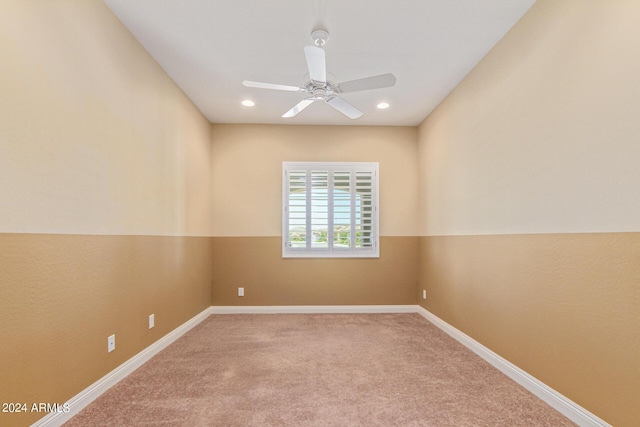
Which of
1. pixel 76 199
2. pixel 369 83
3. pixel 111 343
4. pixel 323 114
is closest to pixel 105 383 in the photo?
pixel 111 343

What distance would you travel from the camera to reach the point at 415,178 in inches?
186

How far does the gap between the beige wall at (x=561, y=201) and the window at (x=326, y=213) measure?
1.63 meters

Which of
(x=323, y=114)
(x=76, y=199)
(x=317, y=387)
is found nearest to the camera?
(x=76, y=199)

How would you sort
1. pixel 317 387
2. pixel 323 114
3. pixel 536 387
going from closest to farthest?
pixel 536 387
pixel 317 387
pixel 323 114

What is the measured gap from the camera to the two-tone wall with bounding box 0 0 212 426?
156 cm

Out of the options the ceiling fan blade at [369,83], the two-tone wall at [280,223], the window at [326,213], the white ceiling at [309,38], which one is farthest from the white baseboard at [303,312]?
the white ceiling at [309,38]

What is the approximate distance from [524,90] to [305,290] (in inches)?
135

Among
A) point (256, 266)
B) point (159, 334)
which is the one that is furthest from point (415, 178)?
point (159, 334)

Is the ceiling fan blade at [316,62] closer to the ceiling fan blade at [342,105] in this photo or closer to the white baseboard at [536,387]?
the ceiling fan blade at [342,105]

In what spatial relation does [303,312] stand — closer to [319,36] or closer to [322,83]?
[322,83]

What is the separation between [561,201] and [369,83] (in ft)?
5.04

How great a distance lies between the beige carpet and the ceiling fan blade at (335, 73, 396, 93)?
2.25 metres

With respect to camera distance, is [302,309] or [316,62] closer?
[316,62]

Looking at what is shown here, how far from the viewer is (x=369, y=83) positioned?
2.48 meters
